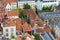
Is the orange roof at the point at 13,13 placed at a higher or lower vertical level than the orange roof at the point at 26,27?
higher

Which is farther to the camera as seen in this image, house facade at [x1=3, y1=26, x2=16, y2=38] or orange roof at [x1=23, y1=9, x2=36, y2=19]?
orange roof at [x1=23, y1=9, x2=36, y2=19]

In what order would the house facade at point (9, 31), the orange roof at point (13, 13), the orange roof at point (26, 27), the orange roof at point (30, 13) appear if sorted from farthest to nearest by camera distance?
the orange roof at point (13, 13) → the orange roof at point (30, 13) → the orange roof at point (26, 27) → the house facade at point (9, 31)

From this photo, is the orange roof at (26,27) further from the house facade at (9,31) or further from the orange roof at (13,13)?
the orange roof at (13,13)

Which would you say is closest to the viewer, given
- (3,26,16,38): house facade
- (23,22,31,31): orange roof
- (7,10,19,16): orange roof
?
(3,26,16,38): house facade

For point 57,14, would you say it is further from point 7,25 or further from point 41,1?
point 7,25

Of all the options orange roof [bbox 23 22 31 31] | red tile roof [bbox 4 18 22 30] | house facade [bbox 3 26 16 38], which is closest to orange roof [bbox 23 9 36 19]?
red tile roof [bbox 4 18 22 30]

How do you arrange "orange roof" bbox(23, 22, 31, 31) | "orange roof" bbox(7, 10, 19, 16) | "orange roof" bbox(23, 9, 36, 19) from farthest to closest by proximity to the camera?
"orange roof" bbox(7, 10, 19, 16) → "orange roof" bbox(23, 9, 36, 19) → "orange roof" bbox(23, 22, 31, 31)

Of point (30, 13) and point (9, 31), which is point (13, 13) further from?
point (9, 31)

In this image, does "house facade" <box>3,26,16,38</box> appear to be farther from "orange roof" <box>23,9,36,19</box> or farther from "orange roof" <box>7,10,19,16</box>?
"orange roof" <box>7,10,19,16</box>

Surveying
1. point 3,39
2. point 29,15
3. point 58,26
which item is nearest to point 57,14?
point 29,15

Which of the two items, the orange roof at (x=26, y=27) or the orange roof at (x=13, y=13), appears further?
the orange roof at (x=13, y=13)

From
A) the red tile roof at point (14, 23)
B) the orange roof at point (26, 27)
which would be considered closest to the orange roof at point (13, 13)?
the red tile roof at point (14, 23)
